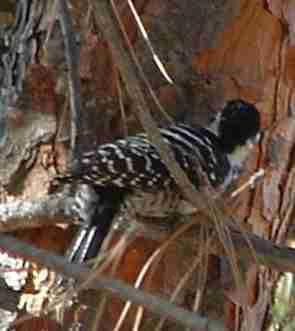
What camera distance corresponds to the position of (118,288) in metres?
0.96

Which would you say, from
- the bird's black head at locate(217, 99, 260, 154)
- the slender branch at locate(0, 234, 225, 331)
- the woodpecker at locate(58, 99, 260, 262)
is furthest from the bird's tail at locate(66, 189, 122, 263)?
the slender branch at locate(0, 234, 225, 331)

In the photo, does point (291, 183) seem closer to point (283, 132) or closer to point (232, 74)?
point (283, 132)

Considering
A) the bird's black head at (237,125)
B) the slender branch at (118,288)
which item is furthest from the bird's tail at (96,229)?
the slender branch at (118,288)

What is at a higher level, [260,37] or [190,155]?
[260,37]

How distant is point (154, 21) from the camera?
1.76 metres

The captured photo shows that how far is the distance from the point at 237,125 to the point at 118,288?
1.01 m

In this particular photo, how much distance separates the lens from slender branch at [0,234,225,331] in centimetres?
93

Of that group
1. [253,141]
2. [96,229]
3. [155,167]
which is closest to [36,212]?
[96,229]

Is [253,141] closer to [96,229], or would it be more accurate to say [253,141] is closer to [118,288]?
[96,229]

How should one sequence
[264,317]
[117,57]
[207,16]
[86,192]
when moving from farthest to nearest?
[264,317]
[207,16]
[86,192]
[117,57]

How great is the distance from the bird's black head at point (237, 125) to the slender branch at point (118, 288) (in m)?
0.87

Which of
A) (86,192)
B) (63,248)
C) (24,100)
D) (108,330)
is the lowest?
(108,330)

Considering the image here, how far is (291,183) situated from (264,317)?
0.29m

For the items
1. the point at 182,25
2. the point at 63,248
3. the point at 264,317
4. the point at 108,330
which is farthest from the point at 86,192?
the point at 264,317
